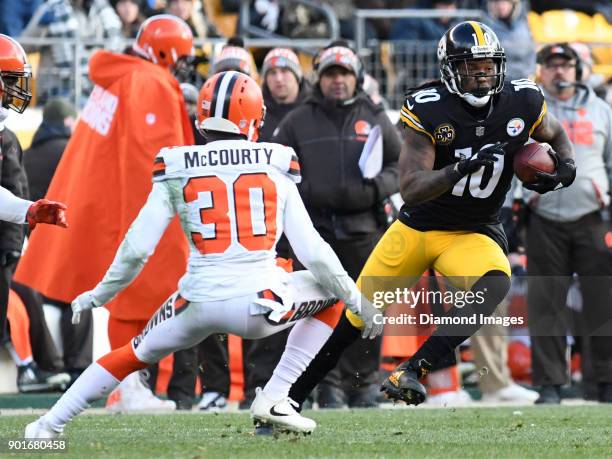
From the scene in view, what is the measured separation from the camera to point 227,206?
239 inches

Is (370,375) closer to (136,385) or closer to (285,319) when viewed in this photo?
(136,385)

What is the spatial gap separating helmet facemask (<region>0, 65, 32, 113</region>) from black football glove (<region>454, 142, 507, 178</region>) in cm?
220

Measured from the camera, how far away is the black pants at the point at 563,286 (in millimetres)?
9469

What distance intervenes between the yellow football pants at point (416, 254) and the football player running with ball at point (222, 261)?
0.72 m

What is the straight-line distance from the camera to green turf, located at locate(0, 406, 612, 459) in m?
5.92

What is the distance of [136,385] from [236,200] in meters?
3.21

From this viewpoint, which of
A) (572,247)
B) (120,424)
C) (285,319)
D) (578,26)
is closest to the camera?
(285,319)

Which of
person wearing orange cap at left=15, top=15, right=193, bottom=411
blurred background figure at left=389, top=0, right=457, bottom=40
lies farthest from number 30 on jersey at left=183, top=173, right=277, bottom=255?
blurred background figure at left=389, top=0, right=457, bottom=40

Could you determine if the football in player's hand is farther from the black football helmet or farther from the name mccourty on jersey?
the name mccourty on jersey

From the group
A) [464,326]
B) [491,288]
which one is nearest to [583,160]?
[491,288]

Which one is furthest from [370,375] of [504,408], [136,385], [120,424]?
[120,424]

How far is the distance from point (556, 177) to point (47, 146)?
4889 millimetres

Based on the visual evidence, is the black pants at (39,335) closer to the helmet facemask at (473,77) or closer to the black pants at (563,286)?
the black pants at (563,286)

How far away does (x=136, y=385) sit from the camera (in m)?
9.00
